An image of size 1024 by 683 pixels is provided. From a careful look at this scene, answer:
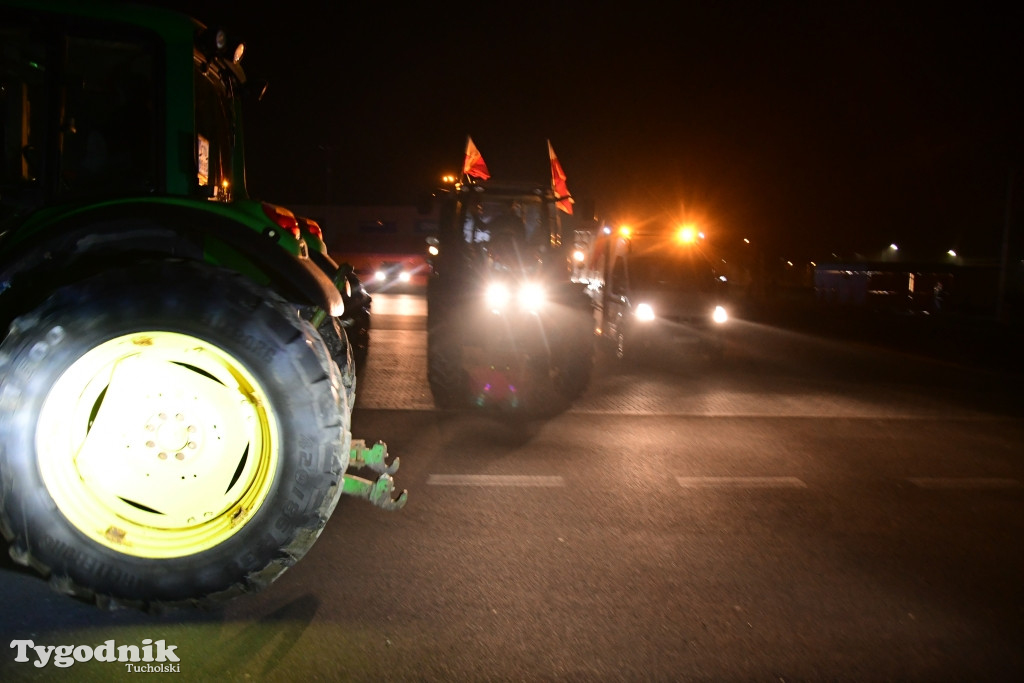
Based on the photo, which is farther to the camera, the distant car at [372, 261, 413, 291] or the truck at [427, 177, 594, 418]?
the distant car at [372, 261, 413, 291]

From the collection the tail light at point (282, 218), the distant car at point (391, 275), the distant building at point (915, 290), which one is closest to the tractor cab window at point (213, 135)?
the tail light at point (282, 218)

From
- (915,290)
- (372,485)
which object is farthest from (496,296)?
(915,290)

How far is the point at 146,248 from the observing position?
3975 mm

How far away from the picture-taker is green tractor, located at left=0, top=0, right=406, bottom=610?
11.2ft

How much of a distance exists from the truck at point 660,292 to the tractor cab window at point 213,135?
30.0 feet

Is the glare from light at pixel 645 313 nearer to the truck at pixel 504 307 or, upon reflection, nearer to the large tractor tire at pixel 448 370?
the truck at pixel 504 307

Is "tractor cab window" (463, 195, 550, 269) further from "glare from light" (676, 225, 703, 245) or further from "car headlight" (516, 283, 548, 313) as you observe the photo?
"glare from light" (676, 225, 703, 245)

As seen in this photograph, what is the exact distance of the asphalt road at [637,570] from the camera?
362 cm

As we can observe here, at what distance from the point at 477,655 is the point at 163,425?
1.64 meters

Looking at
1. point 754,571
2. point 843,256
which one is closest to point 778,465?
point 754,571

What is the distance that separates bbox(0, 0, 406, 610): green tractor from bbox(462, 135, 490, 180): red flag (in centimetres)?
739

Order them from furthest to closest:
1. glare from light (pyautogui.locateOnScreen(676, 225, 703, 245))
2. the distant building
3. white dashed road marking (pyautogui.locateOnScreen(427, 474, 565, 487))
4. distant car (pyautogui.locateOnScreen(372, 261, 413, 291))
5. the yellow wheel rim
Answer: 1. distant car (pyautogui.locateOnScreen(372, 261, 413, 291))
2. the distant building
3. glare from light (pyautogui.locateOnScreen(676, 225, 703, 245))
4. white dashed road marking (pyautogui.locateOnScreen(427, 474, 565, 487))
5. the yellow wheel rim

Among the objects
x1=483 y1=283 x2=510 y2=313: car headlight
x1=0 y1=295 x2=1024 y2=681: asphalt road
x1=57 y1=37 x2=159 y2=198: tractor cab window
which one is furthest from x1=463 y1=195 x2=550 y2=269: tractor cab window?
x1=57 y1=37 x2=159 y2=198: tractor cab window

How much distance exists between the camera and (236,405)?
369 centimetres
